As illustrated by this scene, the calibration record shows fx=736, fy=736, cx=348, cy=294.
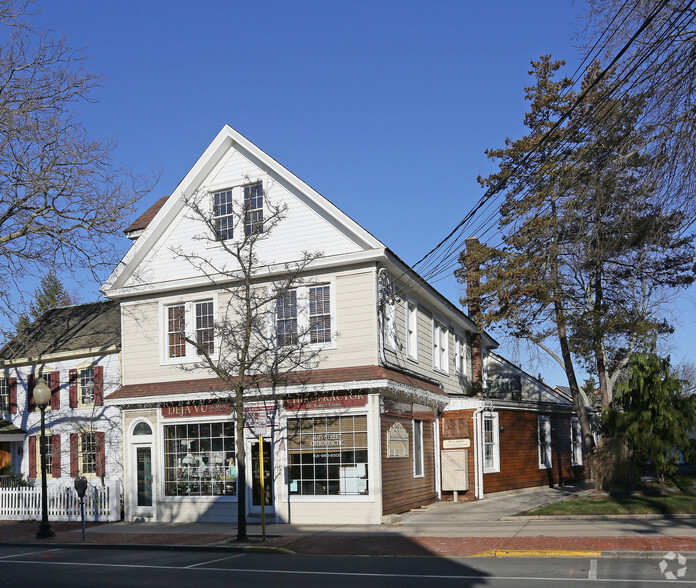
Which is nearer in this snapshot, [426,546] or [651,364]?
[426,546]

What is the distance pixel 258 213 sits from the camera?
70.8ft

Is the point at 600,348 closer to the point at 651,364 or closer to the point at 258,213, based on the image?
the point at 651,364

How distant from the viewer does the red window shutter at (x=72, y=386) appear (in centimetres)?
2673

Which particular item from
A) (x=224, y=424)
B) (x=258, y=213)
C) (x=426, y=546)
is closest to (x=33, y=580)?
(x=426, y=546)

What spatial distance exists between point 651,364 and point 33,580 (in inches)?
638

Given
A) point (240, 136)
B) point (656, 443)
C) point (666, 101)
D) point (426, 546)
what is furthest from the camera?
point (240, 136)

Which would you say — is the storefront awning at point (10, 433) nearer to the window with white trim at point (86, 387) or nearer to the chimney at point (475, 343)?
the window with white trim at point (86, 387)

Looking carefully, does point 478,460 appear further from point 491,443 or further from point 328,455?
point 328,455

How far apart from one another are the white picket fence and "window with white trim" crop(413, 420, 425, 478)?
894cm

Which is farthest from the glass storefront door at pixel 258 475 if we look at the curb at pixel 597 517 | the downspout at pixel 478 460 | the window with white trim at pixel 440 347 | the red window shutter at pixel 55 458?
the red window shutter at pixel 55 458

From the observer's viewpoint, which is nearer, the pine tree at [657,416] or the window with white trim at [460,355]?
the pine tree at [657,416]

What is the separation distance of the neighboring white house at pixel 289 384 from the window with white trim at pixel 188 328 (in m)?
0.04

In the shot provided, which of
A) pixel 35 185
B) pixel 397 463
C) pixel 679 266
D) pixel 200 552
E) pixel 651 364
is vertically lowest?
pixel 200 552

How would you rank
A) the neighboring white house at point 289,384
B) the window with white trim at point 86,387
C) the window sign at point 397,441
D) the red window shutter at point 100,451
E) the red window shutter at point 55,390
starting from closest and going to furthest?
1. the neighboring white house at point 289,384
2. the window sign at point 397,441
3. the red window shutter at point 100,451
4. the window with white trim at point 86,387
5. the red window shutter at point 55,390
